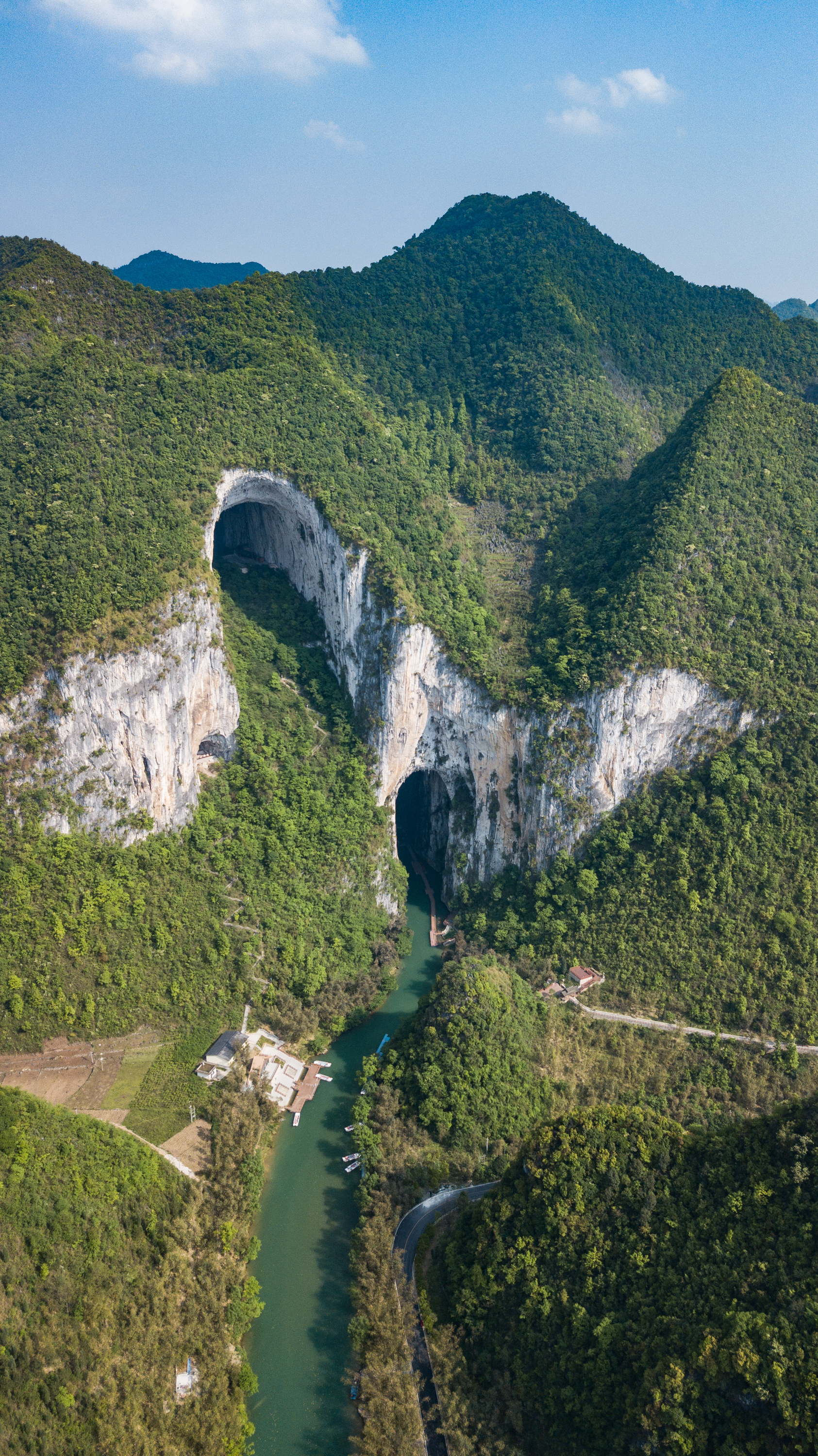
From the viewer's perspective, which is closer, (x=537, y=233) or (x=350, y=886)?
(x=350, y=886)

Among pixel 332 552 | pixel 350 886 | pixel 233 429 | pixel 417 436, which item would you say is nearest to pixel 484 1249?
pixel 350 886

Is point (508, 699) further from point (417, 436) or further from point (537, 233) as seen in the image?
point (537, 233)

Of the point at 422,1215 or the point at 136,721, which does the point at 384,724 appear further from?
the point at 422,1215

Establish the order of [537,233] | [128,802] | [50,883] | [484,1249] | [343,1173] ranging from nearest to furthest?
[484,1249], [343,1173], [50,883], [128,802], [537,233]

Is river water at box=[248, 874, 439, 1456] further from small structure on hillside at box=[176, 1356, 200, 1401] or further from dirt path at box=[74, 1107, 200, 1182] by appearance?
dirt path at box=[74, 1107, 200, 1182]

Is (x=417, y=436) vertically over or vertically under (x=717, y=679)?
over

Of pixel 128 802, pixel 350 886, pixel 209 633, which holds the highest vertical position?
pixel 209 633

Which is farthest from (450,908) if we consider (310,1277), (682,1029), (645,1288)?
(645,1288)
